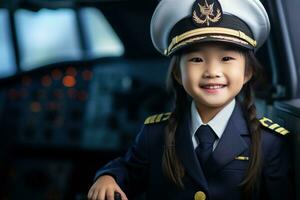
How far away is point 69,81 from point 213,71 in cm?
250

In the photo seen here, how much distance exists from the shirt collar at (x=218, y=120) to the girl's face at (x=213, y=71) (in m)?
0.07

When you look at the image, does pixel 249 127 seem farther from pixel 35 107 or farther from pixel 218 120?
pixel 35 107

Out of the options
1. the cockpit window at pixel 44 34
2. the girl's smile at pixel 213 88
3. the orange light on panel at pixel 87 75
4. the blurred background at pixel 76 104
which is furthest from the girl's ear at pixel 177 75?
the cockpit window at pixel 44 34

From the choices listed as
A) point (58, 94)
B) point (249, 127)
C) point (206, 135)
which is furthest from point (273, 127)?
point (58, 94)

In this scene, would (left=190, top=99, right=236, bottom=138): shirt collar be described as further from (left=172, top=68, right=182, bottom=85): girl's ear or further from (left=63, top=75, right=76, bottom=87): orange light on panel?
(left=63, top=75, right=76, bottom=87): orange light on panel

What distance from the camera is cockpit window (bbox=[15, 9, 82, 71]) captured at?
3.68m

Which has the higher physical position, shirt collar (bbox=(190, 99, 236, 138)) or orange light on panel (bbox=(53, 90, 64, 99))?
shirt collar (bbox=(190, 99, 236, 138))

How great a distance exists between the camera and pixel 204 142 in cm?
108

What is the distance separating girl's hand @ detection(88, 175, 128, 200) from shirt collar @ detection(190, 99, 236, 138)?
238 mm

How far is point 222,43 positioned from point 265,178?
0.35 metres

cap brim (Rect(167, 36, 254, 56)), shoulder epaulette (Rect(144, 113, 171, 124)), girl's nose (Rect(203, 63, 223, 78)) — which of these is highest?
cap brim (Rect(167, 36, 254, 56))

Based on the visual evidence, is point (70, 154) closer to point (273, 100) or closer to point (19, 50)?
point (19, 50)

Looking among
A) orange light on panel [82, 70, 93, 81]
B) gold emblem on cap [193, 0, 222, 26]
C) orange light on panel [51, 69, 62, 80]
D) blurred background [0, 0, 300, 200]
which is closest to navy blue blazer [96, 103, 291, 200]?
gold emblem on cap [193, 0, 222, 26]

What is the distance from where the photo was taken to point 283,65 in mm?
1357
